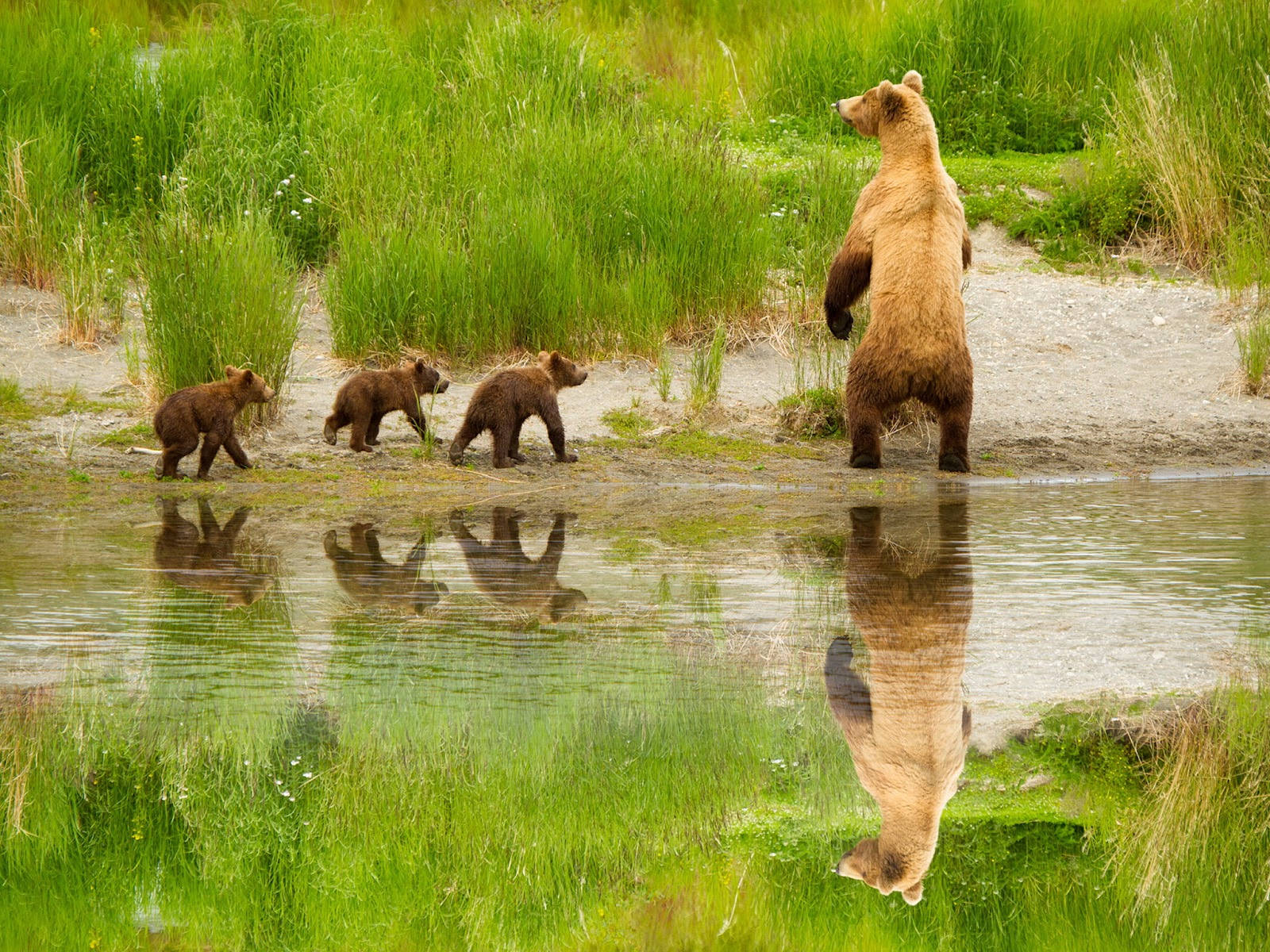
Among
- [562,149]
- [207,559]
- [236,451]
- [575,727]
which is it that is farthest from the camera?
[562,149]

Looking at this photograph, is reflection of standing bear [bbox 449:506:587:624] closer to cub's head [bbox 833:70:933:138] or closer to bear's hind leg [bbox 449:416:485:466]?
bear's hind leg [bbox 449:416:485:466]

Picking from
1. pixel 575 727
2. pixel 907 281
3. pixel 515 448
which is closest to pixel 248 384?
pixel 515 448

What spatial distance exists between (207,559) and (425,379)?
10.6 feet

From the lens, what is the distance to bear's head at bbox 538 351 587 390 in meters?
9.59

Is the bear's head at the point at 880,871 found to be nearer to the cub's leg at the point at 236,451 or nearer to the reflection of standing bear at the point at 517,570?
the reflection of standing bear at the point at 517,570

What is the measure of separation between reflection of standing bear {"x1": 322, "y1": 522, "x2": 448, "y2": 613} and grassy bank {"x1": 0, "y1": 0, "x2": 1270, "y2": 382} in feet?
9.99

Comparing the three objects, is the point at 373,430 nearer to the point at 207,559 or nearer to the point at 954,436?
the point at 207,559

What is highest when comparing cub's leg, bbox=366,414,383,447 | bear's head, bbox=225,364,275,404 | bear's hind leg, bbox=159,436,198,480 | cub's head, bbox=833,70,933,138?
cub's head, bbox=833,70,933,138

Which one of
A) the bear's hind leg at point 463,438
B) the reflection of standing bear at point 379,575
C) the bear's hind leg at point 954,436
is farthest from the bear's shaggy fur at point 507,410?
the bear's hind leg at point 954,436

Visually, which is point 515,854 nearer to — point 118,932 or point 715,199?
point 118,932

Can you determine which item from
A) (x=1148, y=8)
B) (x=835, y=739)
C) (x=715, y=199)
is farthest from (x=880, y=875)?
(x=1148, y=8)

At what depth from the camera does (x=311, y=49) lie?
537 inches

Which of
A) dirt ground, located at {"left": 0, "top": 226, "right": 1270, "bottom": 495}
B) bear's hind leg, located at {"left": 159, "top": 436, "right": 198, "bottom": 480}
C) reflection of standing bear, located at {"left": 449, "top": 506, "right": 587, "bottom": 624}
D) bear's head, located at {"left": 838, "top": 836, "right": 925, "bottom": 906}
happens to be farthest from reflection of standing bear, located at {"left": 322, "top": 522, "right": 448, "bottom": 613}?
bear's head, located at {"left": 838, "top": 836, "right": 925, "bottom": 906}

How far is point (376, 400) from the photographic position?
929 centimetres
